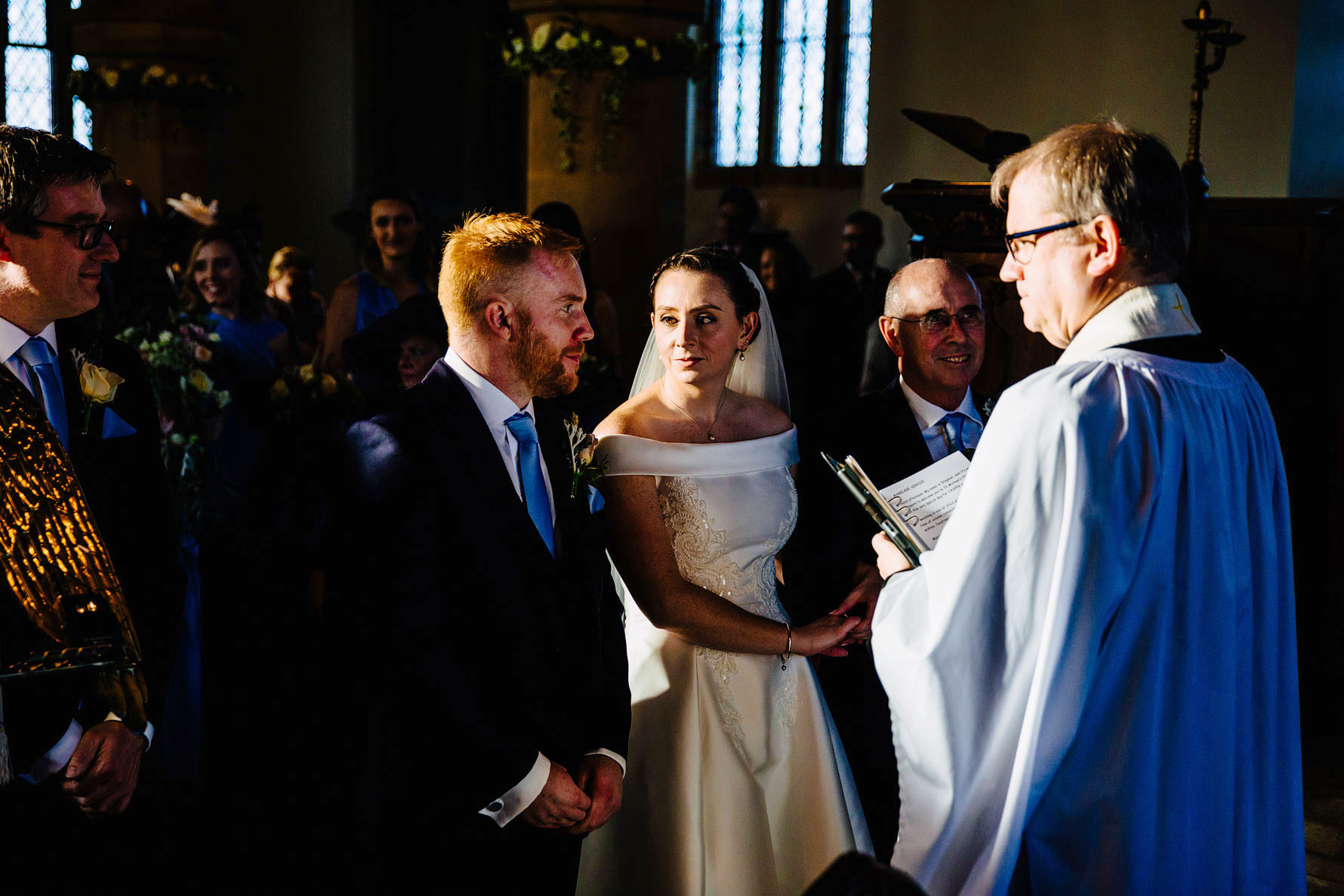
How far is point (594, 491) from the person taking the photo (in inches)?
93.1

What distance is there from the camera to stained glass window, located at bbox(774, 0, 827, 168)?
1059 centimetres

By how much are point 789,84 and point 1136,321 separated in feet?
31.2

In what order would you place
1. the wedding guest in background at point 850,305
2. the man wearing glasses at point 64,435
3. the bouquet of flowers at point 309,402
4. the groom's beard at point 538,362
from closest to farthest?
1. the man wearing glasses at point 64,435
2. the groom's beard at point 538,362
3. the bouquet of flowers at point 309,402
4. the wedding guest in background at point 850,305

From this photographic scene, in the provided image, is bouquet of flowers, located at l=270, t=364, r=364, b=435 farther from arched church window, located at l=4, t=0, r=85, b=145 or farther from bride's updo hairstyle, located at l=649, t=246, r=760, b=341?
arched church window, located at l=4, t=0, r=85, b=145

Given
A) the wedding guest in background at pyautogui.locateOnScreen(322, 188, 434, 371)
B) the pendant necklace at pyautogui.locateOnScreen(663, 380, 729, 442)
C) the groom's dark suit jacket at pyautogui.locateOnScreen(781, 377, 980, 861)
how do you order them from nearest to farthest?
the pendant necklace at pyautogui.locateOnScreen(663, 380, 729, 442) → the groom's dark suit jacket at pyautogui.locateOnScreen(781, 377, 980, 861) → the wedding guest in background at pyautogui.locateOnScreen(322, 188, 434, 371)

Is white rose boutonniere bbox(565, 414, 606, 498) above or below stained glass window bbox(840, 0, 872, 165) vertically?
below

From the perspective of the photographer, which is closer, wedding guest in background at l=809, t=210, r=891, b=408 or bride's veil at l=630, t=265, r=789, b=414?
bride's veil at l=630, t=265, r=789, b=414

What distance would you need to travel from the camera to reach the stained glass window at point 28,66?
11.2 m

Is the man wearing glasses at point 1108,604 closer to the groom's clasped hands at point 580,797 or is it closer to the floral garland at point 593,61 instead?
the groom's clasped hands at point 580,797

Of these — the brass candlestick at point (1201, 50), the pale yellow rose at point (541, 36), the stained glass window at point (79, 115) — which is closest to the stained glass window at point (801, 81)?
the pale yellow rose at point (541, 36)

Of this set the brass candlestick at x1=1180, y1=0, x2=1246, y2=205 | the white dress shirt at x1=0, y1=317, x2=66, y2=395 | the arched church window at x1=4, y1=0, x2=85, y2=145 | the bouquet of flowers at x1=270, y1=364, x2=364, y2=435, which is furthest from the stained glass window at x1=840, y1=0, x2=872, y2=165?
the white dress shirt at x1=0, y1=317, x2=66, y2=395

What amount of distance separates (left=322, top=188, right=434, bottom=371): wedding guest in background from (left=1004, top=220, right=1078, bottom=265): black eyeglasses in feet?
12.1

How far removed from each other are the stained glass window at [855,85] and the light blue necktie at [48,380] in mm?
8896

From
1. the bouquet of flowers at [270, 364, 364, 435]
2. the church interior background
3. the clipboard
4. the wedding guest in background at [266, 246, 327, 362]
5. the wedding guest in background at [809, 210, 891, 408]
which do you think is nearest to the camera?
the clipboard
